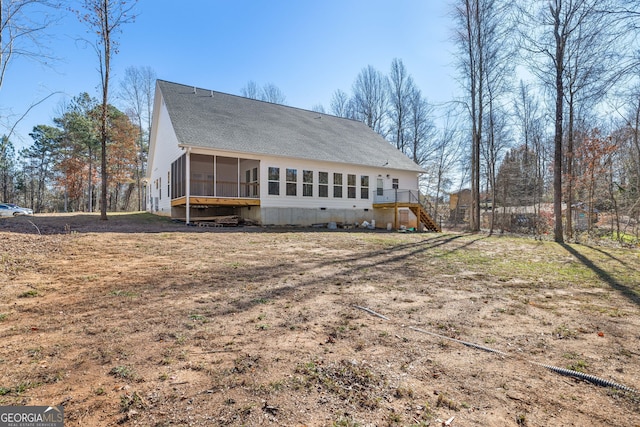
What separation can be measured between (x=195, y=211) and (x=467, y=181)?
2583 centimetres

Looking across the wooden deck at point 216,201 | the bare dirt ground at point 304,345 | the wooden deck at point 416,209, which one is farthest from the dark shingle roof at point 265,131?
the bare dirt ground at point 304,345

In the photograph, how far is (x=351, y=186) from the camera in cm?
1803

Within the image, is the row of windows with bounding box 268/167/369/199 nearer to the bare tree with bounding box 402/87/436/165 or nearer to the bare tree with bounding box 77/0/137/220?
the bare tree with bounding box 77/0/137/220

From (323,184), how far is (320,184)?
19 cm

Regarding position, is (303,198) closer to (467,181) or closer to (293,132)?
(293,132)

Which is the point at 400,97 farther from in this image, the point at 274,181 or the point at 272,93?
the point at 274,181

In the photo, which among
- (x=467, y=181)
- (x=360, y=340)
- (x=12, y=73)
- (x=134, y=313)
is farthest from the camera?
(x=467, y=181)

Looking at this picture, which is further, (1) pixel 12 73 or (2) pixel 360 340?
(1) pixel 12 73

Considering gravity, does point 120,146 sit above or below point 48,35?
above

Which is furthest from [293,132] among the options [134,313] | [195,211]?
[134,313]

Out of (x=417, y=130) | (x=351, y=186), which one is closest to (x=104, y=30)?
(x=351, y=186)

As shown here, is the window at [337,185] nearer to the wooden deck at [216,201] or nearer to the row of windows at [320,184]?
the row of windows at [320,184]

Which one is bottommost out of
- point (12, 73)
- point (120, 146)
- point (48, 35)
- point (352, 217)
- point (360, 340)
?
point (360, 340)

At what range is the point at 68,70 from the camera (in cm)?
763
